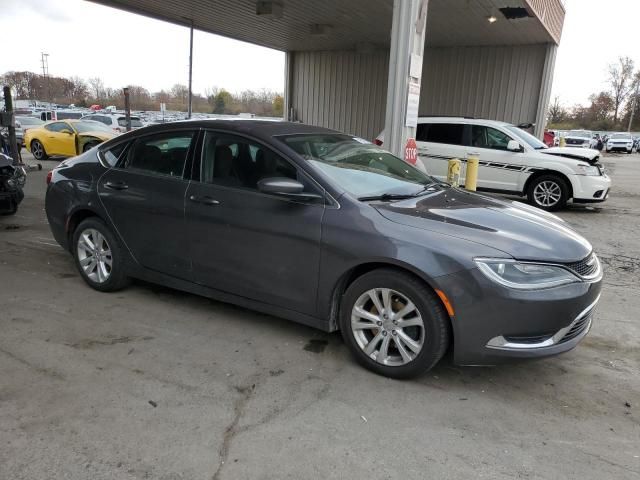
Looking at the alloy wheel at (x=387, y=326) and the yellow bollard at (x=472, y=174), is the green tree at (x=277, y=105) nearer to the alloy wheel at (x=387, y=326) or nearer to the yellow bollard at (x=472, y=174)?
the yellow bollard at (x=472, y=174)

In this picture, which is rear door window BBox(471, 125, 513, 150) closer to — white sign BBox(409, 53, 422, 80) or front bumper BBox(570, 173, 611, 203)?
front bumper BBox(570, 173, 611, 203)

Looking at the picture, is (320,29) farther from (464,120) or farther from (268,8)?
(464,120)

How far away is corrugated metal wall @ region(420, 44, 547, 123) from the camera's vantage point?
51.6 ft

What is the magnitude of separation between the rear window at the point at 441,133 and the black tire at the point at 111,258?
310 inches

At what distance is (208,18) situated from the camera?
14258mm

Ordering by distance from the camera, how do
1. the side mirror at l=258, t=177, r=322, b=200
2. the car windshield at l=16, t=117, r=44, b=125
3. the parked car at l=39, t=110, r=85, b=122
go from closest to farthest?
the side mirror at l=258, t=177, r=322, b=200
the car windshield at l=16, t=117, r=44, b=125
the parked car at l=39, t=110, r=85, b=122

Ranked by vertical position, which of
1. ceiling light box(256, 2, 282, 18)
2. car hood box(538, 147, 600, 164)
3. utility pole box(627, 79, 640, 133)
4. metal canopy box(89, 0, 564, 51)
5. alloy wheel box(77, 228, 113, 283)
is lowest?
alloy wheel box(77, 228, 113, 283)

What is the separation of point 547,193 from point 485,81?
8.14 metres

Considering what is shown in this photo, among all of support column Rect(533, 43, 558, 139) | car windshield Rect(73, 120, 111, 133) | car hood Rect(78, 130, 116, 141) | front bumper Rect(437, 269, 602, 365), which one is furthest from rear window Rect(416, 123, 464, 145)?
car windshield Rect(73, 120, 111, 133)

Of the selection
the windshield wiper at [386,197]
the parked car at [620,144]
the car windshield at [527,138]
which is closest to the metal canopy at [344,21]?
the car windshield at [527,138]

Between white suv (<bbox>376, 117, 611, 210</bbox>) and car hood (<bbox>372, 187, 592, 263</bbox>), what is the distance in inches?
259

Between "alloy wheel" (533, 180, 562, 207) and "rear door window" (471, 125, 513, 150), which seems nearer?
"alloy wheel" (533, 180, 562, 207)

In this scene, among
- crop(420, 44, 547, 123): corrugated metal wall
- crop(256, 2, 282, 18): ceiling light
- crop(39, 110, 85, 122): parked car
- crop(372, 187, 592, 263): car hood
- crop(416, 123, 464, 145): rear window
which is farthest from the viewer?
crop(39, 110, 85, 122): parked car

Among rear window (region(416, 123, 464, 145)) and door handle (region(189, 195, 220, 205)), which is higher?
rear window (region(416, 123, 464, 145))
